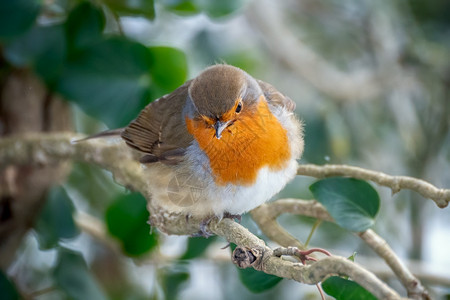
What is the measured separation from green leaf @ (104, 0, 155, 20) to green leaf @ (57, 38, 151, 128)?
0.53ft

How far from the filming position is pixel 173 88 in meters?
2.25

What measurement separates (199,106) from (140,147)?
37cm

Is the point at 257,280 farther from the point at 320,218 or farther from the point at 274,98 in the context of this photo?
the point at 274,98

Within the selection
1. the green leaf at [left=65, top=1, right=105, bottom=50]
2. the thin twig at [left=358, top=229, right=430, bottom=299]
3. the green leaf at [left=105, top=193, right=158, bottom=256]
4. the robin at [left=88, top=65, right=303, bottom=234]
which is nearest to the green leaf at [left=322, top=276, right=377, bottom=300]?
the thin twig at [left=358, top=229, right=430, bottom=299]

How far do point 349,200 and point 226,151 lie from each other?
0.39 m

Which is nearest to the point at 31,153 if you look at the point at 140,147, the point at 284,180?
the point at 140,147

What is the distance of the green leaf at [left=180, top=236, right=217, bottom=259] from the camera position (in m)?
1.97

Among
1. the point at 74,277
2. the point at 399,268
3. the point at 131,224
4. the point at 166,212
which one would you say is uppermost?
the point at 399,268

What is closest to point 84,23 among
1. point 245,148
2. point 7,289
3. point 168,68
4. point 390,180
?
point 168,68

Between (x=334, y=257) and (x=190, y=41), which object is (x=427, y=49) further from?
(x=334, y=257)

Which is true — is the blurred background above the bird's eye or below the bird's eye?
below

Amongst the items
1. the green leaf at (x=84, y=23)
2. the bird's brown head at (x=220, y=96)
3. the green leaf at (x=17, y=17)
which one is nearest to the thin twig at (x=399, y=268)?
the bird's brown head at (x=220, y=96)

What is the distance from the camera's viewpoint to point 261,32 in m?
3.24

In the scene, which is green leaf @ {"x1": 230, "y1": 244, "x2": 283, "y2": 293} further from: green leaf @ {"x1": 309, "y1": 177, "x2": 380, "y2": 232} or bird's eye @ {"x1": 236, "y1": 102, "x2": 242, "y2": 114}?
bird's eye @ {"x1": 236, "y1": 102, "x2": 242, "y2": 114}
